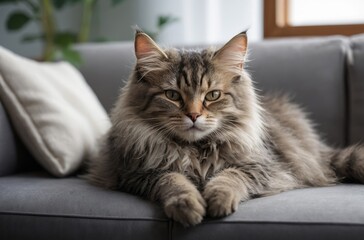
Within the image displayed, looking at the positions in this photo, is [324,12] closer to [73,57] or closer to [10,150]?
[73,57]

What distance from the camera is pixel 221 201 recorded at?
4.77 feet

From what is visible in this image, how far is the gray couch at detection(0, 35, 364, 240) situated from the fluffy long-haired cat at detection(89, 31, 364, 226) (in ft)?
0.27

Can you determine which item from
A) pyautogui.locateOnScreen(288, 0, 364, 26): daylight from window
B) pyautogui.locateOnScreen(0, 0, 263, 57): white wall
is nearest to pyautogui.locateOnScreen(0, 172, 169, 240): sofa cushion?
pyautogui.locateOnScreen(0, 0, 263, 57): white wall

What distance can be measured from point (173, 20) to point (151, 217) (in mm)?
2002

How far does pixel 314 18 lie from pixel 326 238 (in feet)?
7.21

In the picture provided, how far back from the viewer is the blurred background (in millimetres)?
3195

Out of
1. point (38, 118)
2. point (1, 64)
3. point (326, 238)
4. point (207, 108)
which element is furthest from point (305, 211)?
point (1, 64)

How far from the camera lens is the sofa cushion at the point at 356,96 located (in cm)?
222

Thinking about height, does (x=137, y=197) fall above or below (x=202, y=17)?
below

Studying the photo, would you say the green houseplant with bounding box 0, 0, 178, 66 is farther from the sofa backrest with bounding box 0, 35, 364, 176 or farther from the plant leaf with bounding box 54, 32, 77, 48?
the sofa backrest with bounding box 0, 35, 364, 176

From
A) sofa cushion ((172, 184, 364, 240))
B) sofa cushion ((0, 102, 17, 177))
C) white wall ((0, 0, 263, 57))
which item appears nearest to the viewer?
sofa cushion ((172, 184, 364, 240))

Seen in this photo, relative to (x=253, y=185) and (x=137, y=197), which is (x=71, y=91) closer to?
(x=137, y=197)

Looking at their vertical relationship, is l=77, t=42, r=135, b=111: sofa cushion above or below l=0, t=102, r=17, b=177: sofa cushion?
above

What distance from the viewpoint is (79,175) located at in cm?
204
